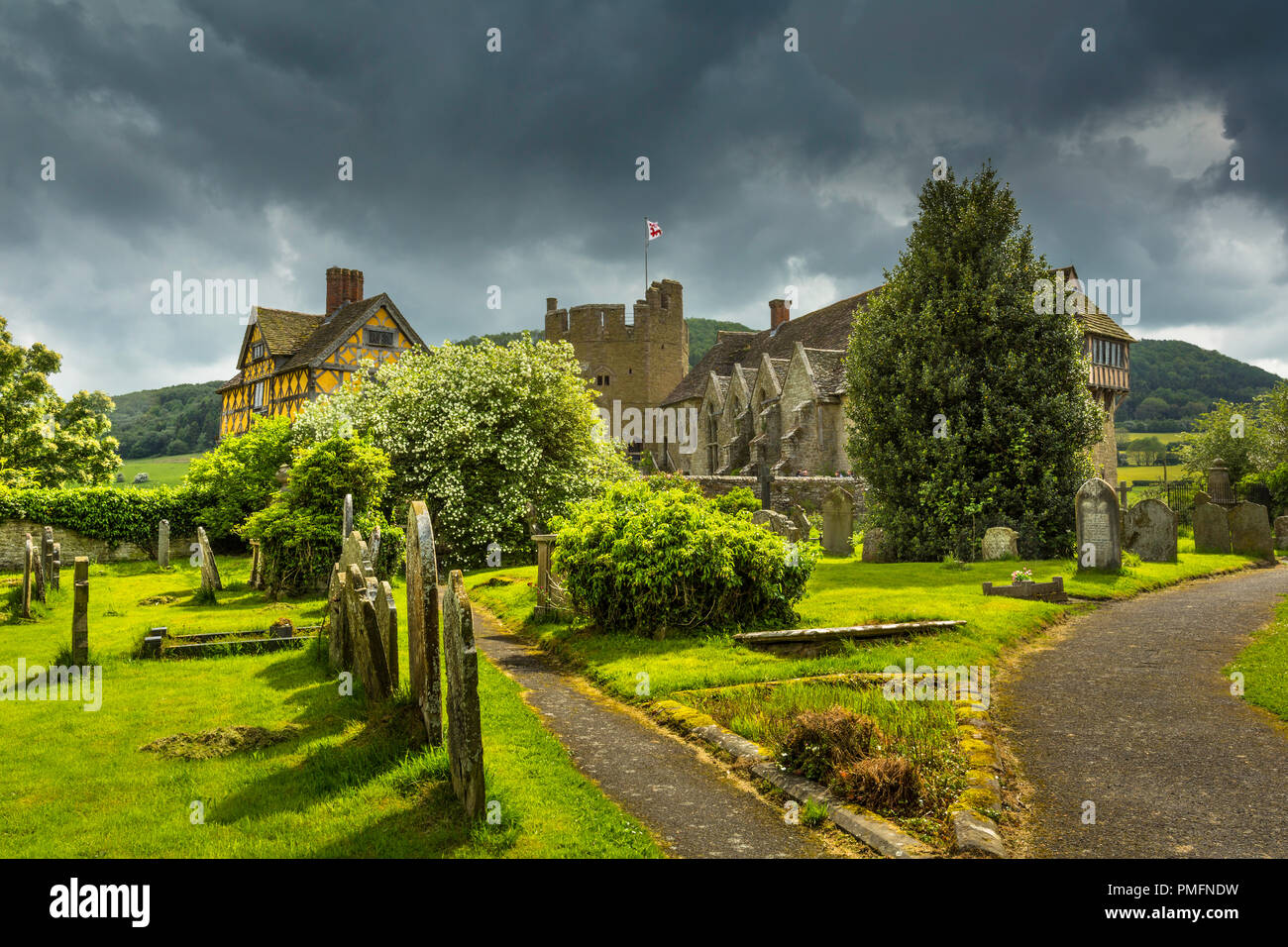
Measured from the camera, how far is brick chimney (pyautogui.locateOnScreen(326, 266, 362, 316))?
151 feet

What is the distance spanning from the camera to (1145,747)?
22.8 feet

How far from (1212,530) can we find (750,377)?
107 feet

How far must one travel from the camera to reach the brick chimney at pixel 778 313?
61.4 m

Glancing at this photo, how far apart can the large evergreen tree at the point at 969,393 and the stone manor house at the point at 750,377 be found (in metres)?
4.12

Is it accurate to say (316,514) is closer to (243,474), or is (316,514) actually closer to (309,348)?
(243,474)

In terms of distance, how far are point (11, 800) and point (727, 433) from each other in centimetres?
4922

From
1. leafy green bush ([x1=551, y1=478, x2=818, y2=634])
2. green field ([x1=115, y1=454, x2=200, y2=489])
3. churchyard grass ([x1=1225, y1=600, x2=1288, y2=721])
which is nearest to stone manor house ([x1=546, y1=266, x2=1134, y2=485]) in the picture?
churchyard grass ([x1=1225, y1=600, x2=1288, y2=721])

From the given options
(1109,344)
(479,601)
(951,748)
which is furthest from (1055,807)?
(1109,344)

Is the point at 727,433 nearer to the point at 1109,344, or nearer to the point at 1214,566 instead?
the point at 1109,344

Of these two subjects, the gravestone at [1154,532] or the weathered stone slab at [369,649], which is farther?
the gravestone at [1154,532]

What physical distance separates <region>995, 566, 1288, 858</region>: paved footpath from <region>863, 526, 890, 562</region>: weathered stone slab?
10549 mm

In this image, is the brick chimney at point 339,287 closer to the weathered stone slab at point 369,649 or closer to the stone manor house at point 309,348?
the stone manor house at point 309,348

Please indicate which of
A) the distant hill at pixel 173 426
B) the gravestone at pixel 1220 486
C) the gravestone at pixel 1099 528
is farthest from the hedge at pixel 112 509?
the distant hill at pixel 173 426

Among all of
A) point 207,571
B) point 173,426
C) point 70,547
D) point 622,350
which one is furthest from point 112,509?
point 173,426
